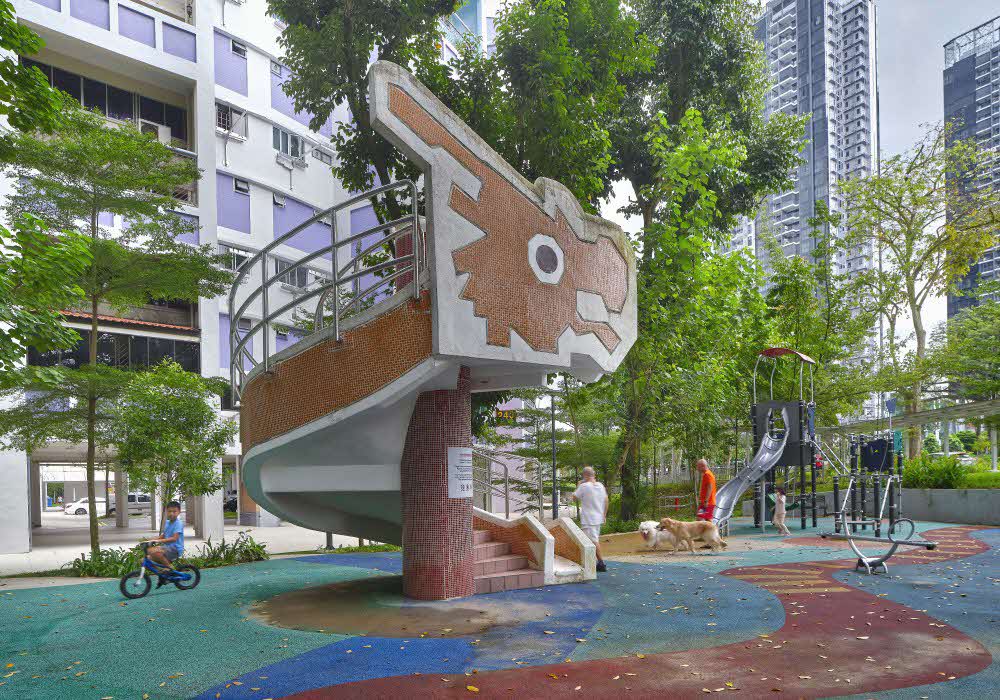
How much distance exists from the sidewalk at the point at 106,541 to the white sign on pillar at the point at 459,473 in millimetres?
12664

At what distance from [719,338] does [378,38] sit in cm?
1251

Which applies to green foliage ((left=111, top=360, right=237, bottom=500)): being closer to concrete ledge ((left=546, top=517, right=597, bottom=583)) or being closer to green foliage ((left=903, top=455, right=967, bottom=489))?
concrete ledge ((left=546, top=517, right=597, bottom=583))

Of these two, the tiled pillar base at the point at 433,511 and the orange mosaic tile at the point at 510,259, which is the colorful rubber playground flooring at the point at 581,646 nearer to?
the tiled pillar base at the point at 433,511

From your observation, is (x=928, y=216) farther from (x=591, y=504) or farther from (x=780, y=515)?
(x=591, y=504)

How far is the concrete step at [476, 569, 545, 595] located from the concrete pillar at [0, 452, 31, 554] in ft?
61.7

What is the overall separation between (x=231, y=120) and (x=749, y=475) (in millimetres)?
25443

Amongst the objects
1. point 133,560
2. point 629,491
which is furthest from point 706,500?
point 133,560

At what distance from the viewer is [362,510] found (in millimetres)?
11922

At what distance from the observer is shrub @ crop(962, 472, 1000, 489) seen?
20266mm

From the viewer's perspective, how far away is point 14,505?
23.2 metres

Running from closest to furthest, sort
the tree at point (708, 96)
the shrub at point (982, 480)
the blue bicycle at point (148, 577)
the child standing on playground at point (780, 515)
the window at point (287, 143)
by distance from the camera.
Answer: the blue bicycle at point (148, 577), the shrub at point (982, 480), the child standing on playground at point (780, 515), the tree at point (708, 96), the window at point (287, 143)

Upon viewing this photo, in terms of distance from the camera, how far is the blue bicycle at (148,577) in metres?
11.5

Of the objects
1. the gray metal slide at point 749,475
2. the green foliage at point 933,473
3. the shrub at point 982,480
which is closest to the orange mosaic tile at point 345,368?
the gray metal slide at point 749,475

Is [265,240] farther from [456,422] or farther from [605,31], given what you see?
[456,422]
